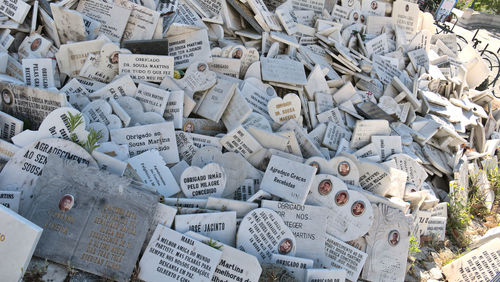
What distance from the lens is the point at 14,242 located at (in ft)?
10.7

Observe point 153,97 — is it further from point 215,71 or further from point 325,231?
point 325,231

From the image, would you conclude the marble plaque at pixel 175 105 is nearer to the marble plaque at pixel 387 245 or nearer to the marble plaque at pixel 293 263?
the marble plaque at pixel 293 263

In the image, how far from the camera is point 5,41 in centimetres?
518

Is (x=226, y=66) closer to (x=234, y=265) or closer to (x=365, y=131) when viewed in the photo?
(x=365, y=131)

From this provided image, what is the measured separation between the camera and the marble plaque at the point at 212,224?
152 inches

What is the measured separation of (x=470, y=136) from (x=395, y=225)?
383cm

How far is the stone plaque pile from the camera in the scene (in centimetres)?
371

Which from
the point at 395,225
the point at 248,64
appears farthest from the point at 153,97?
the point at 395,225

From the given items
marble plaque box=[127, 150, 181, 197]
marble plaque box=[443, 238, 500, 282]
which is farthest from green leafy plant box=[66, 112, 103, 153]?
marble plaque box=[443, 238, 500, 282]

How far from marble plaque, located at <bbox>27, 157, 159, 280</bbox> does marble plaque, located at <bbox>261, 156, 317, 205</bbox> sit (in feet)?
3.74

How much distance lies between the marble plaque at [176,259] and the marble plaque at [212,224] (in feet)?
0.46

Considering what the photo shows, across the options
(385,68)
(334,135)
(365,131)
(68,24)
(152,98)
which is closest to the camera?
(152,98)

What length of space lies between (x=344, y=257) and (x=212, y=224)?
1.30m

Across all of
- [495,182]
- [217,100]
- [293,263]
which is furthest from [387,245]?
[495,182]
